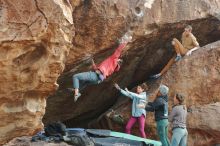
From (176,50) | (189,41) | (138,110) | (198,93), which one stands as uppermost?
(189,41)

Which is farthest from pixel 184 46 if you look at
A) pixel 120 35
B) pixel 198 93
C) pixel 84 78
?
pixel 84 78

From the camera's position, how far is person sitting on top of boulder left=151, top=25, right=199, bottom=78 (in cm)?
1477

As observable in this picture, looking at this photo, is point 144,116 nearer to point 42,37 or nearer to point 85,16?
point 85,16

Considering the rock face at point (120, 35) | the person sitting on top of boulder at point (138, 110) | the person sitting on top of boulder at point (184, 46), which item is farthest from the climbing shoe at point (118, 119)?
the person sitting on top of boulder at point (184, 46)

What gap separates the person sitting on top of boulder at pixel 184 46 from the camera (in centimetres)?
1477

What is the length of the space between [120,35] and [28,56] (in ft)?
16.6

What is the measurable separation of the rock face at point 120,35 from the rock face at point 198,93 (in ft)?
3.73

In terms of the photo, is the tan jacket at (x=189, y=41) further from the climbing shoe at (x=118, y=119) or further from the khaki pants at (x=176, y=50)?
the climbing shoe at (x=118, y=119)

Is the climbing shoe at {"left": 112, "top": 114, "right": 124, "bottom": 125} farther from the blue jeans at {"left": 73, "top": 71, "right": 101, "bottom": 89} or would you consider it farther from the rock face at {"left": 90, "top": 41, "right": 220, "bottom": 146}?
the blue jeans at {"left": 73, "top": 71, "right": 101, "bottom": 89}

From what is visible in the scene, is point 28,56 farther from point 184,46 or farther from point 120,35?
point 184,46

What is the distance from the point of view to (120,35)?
13.8 meters

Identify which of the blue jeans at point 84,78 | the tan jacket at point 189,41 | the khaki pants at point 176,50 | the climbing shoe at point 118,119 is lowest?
the climbing shoe at point 118,119

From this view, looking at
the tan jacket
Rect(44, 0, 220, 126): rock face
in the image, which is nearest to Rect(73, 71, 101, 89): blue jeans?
Rect(44, 0, 220, 126): rock face

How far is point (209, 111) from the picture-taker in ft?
46.6
